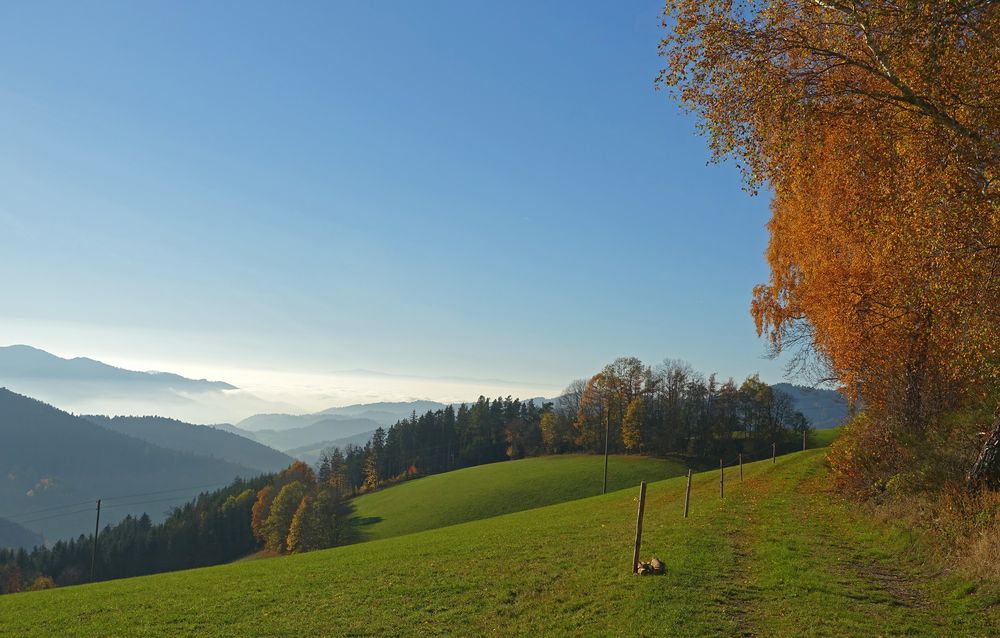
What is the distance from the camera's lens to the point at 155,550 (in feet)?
406

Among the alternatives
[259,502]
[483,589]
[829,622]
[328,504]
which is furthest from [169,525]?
[829,622]

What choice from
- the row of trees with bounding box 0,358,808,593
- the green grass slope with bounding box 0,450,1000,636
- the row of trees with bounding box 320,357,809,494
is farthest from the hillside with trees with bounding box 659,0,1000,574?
the row of trees with bounding box 0,358,808,593

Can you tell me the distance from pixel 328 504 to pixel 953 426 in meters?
88.3

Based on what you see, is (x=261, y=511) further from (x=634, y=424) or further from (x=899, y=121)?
(x=899, y=121)

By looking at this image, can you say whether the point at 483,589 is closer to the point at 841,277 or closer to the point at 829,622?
the point at 829,622

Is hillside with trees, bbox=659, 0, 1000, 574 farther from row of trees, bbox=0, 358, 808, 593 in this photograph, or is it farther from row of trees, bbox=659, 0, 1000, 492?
row of trees, bbox=0, 358, 808, 593

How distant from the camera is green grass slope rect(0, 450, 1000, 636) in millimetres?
12352

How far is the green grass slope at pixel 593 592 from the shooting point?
40.5ft

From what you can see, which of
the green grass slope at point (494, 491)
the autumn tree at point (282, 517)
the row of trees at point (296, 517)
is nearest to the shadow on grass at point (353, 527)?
the green grass slope at point (494, 491)

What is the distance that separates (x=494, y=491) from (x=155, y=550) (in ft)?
291

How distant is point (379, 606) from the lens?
51.9 ft

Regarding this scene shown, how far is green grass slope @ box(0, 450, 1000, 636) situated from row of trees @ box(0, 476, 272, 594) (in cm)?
10623

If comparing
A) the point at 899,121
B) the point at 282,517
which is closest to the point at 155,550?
the point at 282,517

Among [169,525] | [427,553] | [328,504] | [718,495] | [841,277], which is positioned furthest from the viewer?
[169,525]
